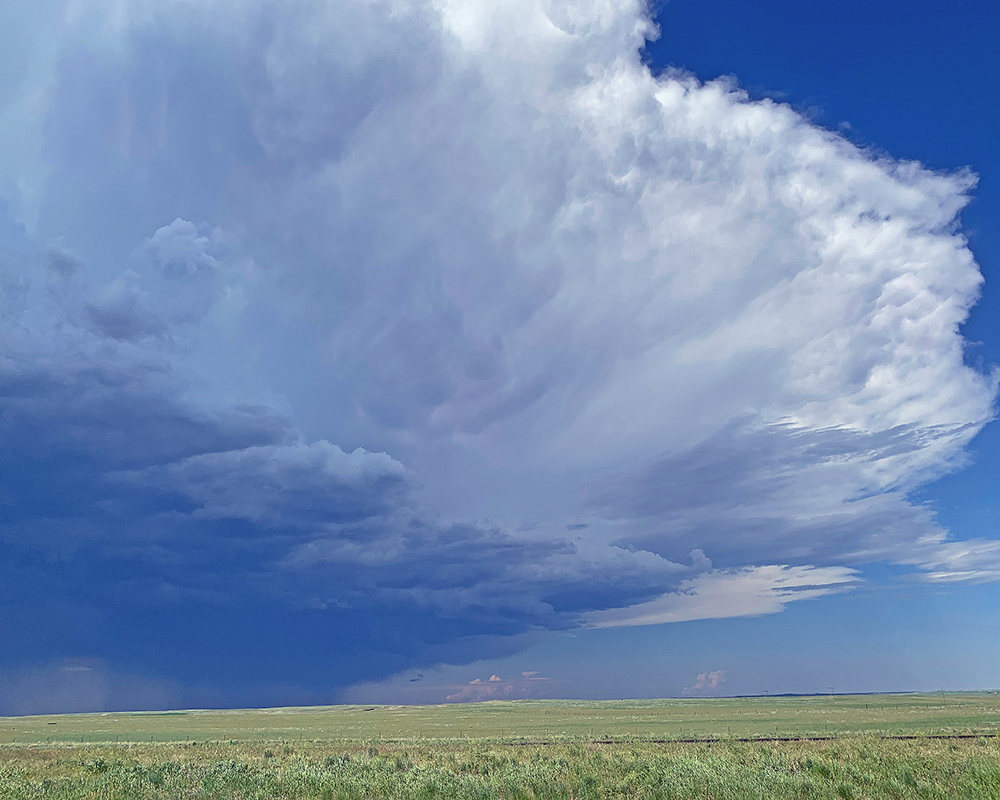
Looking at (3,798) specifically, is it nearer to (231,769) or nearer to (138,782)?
(138,782)

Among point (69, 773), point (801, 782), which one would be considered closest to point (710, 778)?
point (801, 782)

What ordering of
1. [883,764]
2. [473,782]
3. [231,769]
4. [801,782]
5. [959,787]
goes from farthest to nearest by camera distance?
[231,769]
[883,764]
[473,782]
[801,782]
[959,787]

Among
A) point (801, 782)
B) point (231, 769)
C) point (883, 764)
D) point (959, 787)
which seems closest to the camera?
point (959, 787)

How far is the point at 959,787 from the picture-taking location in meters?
20.3

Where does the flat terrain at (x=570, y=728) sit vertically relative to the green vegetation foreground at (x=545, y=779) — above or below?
below

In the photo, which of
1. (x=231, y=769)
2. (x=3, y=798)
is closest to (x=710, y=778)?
(x=231, y=769)

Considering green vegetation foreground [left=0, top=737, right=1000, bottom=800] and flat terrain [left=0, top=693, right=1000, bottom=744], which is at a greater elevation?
green vegetation foreground [left=0, top=737, right=1000, bottom=800]

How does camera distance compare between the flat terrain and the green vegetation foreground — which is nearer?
the green vegetation foreground

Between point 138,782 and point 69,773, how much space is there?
883 cm

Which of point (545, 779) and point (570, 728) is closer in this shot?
point (545, 779)

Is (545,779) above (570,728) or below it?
above

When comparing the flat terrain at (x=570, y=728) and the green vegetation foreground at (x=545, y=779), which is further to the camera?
the flat terrain at (x=570, y=728)

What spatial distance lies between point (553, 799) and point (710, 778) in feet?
21.6

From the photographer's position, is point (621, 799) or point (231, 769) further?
point (231, 769)
